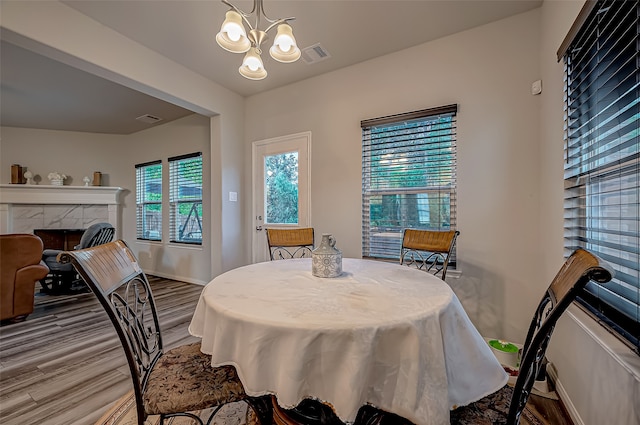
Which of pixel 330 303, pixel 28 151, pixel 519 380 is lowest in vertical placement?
pixel 519 380

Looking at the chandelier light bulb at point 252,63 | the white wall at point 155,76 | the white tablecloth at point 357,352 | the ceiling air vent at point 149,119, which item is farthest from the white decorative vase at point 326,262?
the ceiling air vent at point 149,119

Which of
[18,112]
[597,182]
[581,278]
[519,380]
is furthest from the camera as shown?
[18,112]

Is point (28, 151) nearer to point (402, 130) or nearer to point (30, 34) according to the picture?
point (30, 34)

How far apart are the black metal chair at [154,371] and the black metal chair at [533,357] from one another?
1.75 ft

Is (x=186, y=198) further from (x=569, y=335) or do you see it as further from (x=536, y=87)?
(x=569, y=335)

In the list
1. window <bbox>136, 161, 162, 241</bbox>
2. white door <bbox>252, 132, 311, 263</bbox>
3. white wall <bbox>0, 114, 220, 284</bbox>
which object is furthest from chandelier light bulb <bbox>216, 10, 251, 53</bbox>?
window <bbox>136, 161, 162, 241</bbox>

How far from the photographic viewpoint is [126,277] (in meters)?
1.21

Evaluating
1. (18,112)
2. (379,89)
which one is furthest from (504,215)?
(18,112)

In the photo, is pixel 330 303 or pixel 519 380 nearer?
pixel 519 380

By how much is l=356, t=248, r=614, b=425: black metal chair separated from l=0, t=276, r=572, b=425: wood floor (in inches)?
41.5

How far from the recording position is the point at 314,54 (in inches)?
111

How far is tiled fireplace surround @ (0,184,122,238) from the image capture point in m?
4.70

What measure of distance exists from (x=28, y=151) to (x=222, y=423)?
6425 millimetres

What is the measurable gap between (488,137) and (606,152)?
111 cm
